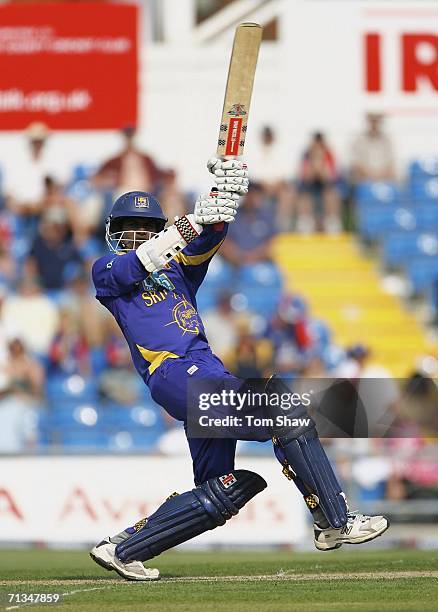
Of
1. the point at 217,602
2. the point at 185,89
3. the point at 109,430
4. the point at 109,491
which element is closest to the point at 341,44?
the point at 185,89

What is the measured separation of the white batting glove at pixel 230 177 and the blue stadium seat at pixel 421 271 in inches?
332

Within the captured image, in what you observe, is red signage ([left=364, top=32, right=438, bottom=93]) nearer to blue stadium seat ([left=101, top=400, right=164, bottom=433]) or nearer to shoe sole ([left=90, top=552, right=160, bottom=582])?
blue stadium seat ([left=101, top=400, right=164, bottom=433])

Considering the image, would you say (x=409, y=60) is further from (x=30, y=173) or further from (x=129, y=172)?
(x=30, y=173)

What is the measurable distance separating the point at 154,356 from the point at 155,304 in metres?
0.26

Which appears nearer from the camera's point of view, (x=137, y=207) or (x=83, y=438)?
(x=137, y=207)

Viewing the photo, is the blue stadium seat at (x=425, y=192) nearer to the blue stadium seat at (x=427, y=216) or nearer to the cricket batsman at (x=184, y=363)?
the blue stadium seat at (x=427, y=216)

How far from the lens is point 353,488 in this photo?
1060cm

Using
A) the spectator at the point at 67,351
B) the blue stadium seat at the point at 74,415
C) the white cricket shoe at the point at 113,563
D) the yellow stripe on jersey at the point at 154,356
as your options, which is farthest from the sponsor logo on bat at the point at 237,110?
the spectator at the point at 67,351

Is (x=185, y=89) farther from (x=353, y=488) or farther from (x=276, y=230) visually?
(x=353, y=488)

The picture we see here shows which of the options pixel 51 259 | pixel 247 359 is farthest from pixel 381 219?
pixel 51 259

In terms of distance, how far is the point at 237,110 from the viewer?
6.31m

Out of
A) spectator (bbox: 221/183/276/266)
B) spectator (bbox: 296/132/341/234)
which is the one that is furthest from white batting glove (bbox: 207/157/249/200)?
spectator (bbox: 296/132/341/234)

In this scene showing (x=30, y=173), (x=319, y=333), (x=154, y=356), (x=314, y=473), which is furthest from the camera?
(x=30, y=173)

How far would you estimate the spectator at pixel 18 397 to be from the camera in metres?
11.7
